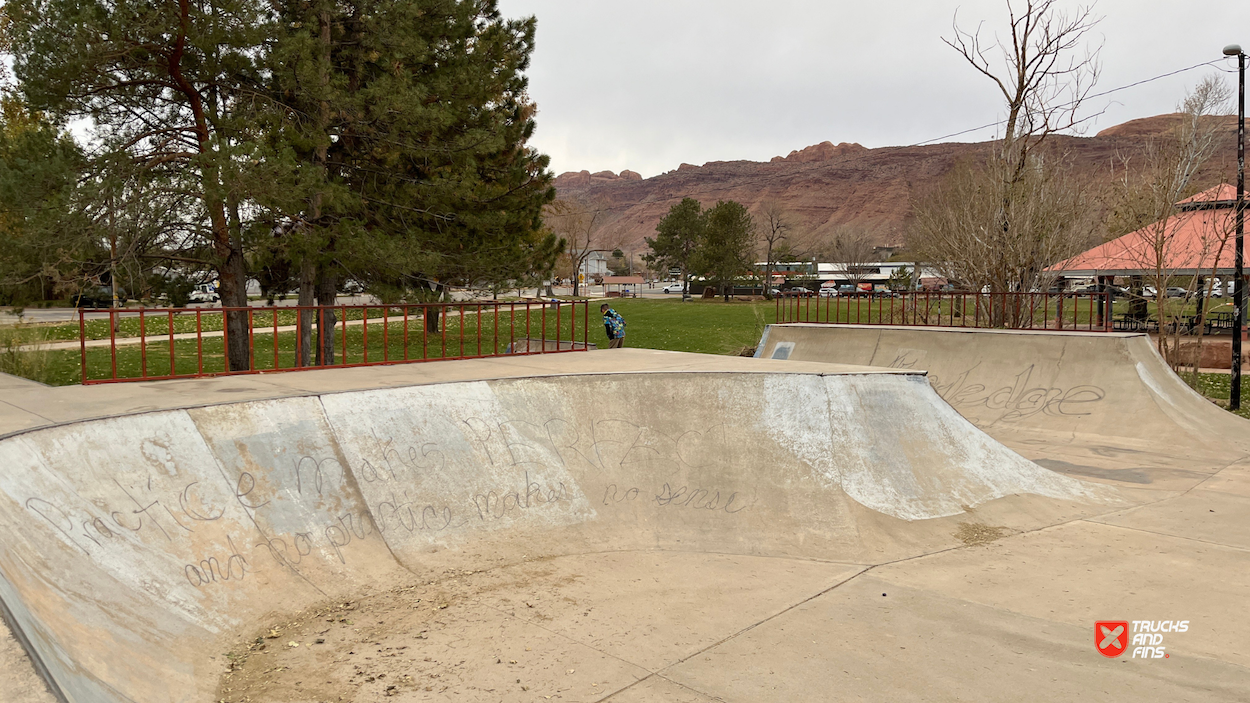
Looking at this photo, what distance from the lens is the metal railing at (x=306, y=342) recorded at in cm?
1178

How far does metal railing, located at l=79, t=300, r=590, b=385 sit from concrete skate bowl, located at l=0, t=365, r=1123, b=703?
3.18m

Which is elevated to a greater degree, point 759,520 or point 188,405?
point 188,405

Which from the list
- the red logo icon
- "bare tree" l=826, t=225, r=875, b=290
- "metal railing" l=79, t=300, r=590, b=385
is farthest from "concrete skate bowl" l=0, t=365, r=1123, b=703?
"bare tree" l=826, t=225, r=875, b=290

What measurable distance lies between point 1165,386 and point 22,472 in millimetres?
15759

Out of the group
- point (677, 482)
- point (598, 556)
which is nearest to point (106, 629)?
point (598, 556)

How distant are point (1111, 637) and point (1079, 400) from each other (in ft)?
29.6

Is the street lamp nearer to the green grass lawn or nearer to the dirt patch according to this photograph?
the green grass lawn

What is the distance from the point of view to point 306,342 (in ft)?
51.2

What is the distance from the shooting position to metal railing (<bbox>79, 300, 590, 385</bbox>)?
1178 centimetres

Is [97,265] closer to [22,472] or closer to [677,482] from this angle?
[22,472]

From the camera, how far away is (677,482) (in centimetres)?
788

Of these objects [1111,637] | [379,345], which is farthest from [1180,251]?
[379,345]

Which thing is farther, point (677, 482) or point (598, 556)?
point (677, 482)

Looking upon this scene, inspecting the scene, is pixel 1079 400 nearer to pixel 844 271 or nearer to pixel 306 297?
pixel 306 297
